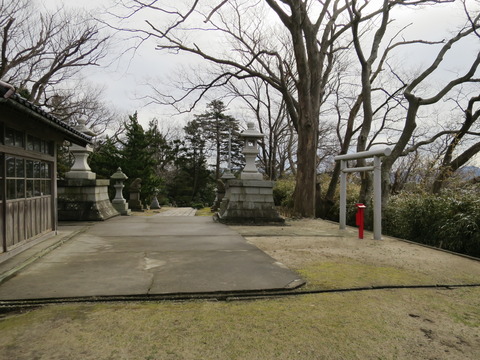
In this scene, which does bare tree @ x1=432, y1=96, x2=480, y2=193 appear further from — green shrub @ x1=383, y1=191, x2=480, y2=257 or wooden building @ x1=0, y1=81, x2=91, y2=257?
wooden building @ x1=0, y1=81, x2=91, y2=257

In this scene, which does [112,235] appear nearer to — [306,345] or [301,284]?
[301,284]

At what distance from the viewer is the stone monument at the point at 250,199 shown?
9812mm

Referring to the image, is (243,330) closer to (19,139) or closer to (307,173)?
(19,139)

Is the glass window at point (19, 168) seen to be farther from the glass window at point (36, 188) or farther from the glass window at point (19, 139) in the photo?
the glass window at point (36, 188)

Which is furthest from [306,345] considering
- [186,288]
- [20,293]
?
[20,293]

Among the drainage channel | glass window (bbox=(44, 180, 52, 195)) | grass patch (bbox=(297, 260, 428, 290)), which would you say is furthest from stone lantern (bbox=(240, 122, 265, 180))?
the drainage channel

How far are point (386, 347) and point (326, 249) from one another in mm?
3719

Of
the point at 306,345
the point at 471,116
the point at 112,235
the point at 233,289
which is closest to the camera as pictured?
the point at 306,345

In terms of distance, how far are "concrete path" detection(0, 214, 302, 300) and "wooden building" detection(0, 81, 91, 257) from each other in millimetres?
621

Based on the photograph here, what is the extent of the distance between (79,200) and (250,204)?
5.23m

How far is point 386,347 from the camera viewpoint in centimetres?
249

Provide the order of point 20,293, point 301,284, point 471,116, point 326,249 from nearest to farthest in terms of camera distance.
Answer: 1. point 20,293
2. point 301,284
3. point 326,249
4. point 471,116

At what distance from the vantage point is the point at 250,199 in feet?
32.7

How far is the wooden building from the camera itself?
461 cm
